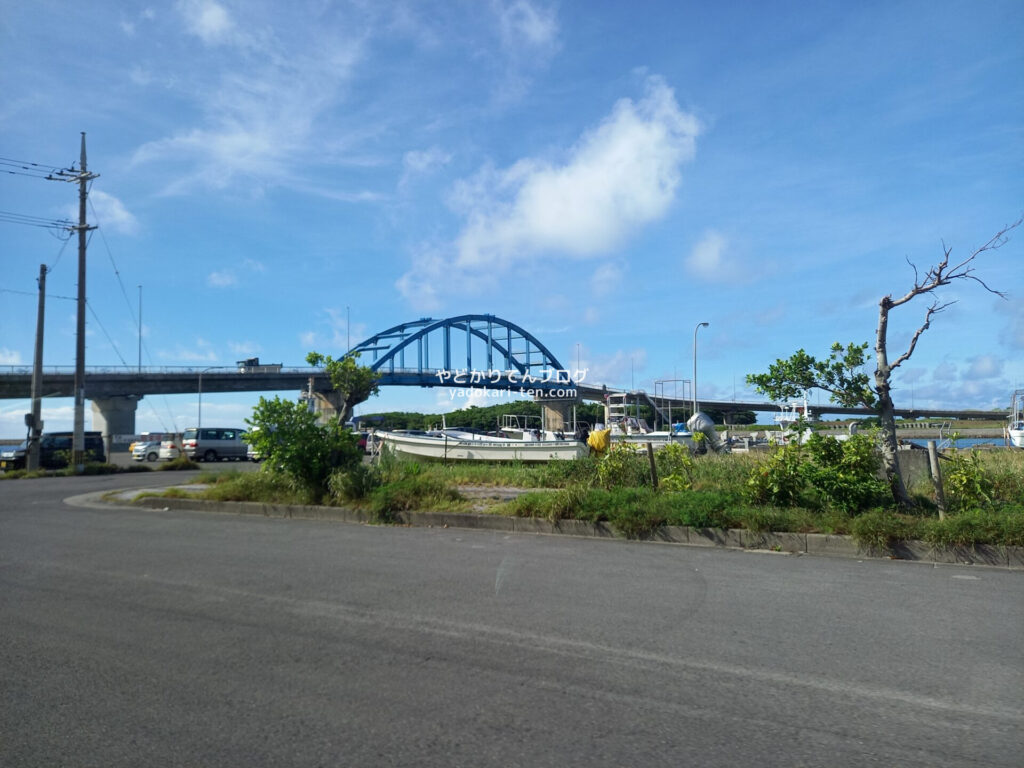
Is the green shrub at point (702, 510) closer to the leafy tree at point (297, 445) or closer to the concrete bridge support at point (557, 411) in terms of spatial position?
the leafy tree at point (297, 445)

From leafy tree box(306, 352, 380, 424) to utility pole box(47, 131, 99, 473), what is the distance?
13.0m

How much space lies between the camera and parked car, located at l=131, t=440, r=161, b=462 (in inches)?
1608

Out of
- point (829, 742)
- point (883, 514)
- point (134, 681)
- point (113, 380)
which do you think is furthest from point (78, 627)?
point (113, 380)

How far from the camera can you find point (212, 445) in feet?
131

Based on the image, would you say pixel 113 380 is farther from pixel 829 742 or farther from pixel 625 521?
pixel 829 742

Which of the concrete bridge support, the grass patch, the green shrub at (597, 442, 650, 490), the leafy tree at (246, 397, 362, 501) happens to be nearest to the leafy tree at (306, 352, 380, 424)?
the leafy tree at (246, 397, 362, 501)

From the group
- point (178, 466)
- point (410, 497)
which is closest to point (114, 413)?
point (178, 466)

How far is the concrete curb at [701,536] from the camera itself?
834 centimetres

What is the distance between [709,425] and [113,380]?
63937mm

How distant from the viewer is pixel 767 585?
7.20 m

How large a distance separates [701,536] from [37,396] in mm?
27057

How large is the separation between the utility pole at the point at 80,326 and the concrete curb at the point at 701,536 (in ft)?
57.1

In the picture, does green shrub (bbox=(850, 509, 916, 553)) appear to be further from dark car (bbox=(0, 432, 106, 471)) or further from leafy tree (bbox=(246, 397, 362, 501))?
dark car (bbox=(0, 432, 106, 471))

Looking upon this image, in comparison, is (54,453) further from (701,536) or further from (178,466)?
(701,536)
